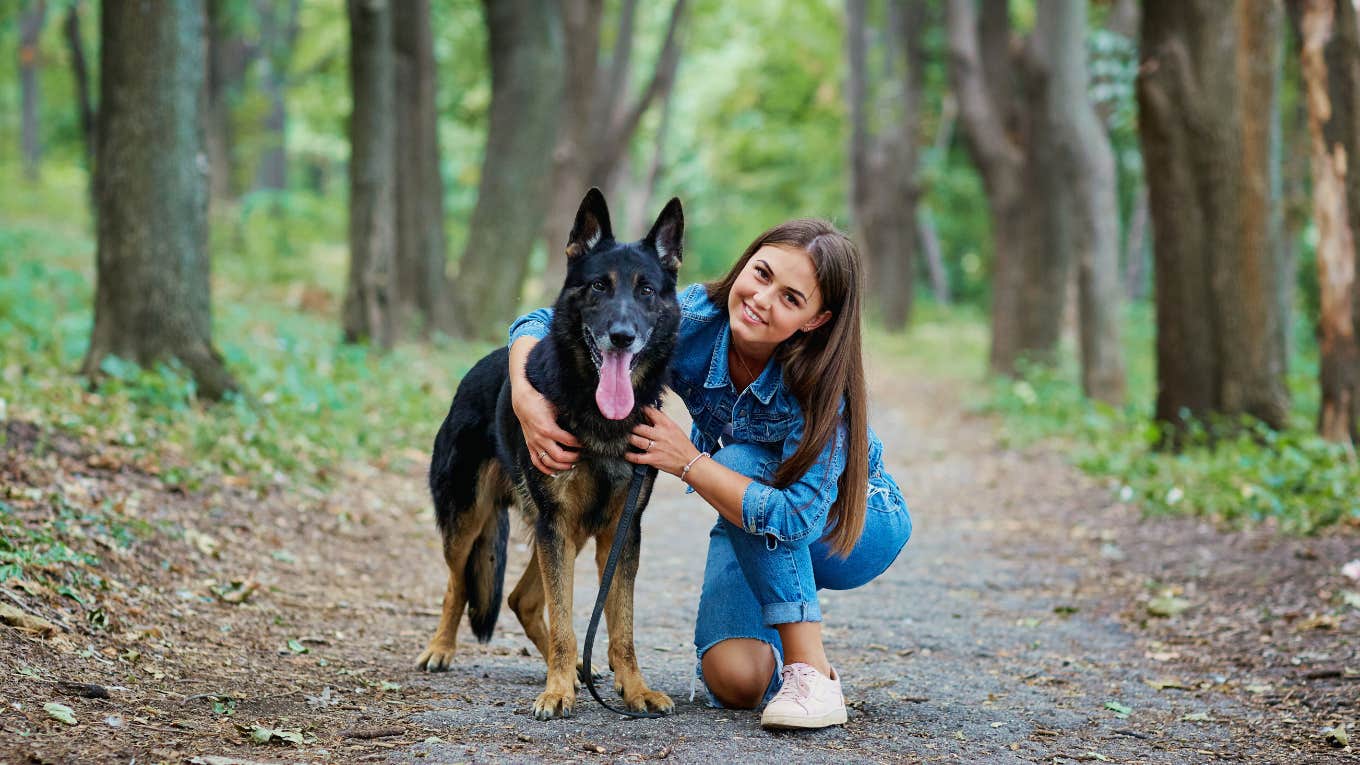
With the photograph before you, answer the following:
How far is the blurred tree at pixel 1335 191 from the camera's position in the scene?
9539 millimetres

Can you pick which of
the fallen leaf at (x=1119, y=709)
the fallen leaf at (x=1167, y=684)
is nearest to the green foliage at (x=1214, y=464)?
the fallen leaf at (x=1167, y=684)

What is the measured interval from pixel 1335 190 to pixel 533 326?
767 centimetres

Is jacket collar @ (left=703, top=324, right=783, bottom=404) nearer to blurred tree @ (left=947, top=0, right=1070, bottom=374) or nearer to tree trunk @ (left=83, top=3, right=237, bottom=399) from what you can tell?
tree trunk @ (left=83, top=3, right=237, bottom=399)

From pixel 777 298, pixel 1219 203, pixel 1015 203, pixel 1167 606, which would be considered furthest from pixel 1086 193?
pixel 777 298

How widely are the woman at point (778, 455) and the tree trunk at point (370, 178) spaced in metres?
8.61

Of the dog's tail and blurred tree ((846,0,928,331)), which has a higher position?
blurred tree ((846,0,928,331))

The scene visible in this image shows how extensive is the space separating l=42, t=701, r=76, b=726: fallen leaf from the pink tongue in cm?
187

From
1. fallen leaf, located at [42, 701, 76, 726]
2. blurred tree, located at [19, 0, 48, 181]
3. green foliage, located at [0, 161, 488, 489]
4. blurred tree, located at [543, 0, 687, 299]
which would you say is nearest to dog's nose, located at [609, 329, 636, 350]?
fallen leaf, located at [42, 701, 76, 726]

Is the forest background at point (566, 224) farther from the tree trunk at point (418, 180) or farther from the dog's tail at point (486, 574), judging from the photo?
the dog's tail at point (486, 574)

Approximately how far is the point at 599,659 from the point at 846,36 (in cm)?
2417

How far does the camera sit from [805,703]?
4.11m

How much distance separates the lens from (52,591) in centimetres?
459

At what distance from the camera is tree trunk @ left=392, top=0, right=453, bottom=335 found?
15234mm

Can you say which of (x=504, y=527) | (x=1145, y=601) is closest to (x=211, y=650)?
(x=504, y=527)
